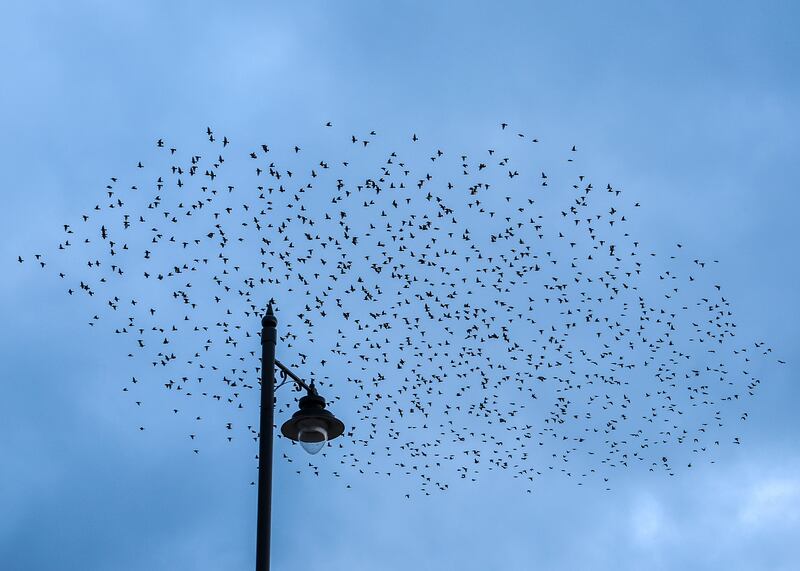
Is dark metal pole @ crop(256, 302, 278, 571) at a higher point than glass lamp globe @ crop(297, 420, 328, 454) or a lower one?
lower

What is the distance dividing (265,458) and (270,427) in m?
0.34

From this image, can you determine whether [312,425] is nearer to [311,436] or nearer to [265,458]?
[311,436]

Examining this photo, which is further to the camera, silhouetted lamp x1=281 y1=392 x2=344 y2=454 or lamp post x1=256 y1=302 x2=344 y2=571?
silhouetted lamp x1=281 y1=392 x2=344 y2=454

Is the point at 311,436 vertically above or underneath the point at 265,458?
above

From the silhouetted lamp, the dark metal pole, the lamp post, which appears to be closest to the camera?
the dark metal pole

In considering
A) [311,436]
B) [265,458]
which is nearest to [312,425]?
[311,436]

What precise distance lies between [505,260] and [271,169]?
30.3ft

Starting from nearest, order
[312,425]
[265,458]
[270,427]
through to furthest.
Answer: [265,458] → [270,427] → [312,425]

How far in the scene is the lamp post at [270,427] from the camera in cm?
866

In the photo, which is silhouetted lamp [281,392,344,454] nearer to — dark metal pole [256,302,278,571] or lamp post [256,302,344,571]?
lamp post [256,302,344,571]

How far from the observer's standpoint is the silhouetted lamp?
1077cm

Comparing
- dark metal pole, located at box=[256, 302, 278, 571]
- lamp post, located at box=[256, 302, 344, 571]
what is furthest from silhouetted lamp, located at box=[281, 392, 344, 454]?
dark metal pole, located at box=[256, 302, 278, 571]

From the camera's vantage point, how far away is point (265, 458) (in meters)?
8.91

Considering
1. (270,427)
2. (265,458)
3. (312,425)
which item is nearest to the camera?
(265,458)
